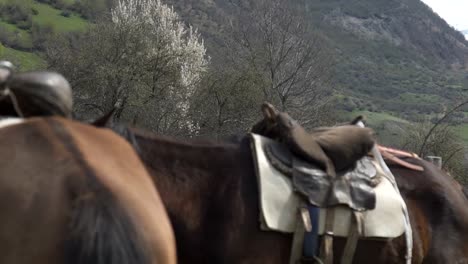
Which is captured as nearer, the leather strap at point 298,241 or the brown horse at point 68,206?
the brown horse at point 68,206

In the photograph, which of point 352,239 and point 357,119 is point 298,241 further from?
point 357,119

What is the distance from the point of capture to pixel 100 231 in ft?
5.30

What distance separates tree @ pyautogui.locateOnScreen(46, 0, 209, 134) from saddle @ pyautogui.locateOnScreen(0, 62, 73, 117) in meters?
21.1

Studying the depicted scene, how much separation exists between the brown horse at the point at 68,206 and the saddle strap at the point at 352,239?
1602mm

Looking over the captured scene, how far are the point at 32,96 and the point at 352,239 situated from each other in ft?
6.41

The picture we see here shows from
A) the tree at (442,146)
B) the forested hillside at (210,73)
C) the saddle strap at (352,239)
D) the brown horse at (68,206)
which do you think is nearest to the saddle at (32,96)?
the brown horse at (68,206)

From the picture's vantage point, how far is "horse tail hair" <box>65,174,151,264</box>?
1.59 m

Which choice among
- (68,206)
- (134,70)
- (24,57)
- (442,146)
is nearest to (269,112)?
(68,206)

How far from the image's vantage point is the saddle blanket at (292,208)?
9.85ft

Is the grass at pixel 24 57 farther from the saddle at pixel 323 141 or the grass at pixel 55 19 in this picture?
the saddle at pixel 323 141

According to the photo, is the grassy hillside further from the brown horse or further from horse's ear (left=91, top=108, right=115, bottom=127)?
the brown horse

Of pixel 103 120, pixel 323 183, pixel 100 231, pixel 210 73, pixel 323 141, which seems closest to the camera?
pixel 100 231

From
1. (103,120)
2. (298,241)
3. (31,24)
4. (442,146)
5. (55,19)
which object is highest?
(103,120)

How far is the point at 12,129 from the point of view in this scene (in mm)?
1841
